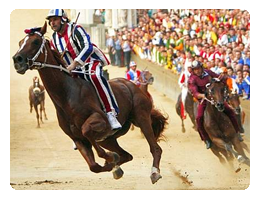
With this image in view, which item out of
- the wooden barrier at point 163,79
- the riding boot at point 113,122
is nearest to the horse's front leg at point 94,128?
the riding boot at point 113,122

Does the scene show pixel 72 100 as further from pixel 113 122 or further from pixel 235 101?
pixel 235 101

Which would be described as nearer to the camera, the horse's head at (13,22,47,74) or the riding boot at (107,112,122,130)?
the horse's head at (13,22,47,74)

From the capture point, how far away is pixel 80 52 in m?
12.3

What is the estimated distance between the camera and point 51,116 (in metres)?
25.3

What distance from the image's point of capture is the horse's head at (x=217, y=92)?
1524cm

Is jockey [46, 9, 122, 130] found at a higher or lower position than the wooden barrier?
higher

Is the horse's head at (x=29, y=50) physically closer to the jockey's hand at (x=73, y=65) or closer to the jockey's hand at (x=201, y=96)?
the jockey's hand at (x=73, y=65)

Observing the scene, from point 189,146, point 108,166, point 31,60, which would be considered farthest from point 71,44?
point 189,146

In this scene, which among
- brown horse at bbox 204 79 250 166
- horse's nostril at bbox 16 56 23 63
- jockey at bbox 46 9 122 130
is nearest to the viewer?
horse's nostril at bbox 16 56 23 63

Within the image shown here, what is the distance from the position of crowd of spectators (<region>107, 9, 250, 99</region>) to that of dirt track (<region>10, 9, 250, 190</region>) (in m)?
0.95

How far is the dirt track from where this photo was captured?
54.1 feet

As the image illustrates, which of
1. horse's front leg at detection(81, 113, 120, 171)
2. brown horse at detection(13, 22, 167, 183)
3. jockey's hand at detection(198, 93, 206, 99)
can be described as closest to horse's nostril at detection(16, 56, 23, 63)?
brown horse at detection(13, 22, 167, 183)

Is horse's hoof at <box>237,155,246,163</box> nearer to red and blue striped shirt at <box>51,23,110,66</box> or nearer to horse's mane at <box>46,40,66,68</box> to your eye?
red and blue striped shirt at <box>51,23,110,66</box>

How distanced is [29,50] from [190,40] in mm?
11174
